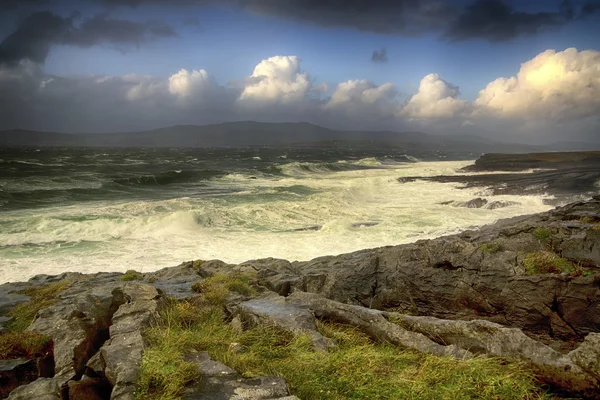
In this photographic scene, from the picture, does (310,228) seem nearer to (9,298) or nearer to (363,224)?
(363,224)

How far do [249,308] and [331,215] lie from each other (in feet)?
76.3

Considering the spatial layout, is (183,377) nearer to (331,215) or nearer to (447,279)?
(447,279)

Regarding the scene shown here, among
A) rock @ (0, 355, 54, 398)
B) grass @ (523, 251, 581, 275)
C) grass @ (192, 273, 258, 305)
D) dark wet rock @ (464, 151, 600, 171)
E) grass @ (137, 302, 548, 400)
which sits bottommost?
rock @ (0, 355, 54, 398)

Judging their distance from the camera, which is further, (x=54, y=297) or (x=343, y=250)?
(x=343, y=250)

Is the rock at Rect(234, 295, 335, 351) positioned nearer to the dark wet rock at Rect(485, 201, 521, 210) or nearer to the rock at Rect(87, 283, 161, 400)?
the rock at Rect(87, 283, 161, 400)

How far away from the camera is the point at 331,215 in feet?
100

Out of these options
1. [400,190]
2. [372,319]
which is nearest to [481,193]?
[400,190]

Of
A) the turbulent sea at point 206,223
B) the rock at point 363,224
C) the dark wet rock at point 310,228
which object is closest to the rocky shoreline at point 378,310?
the turbulent sea at point 206,223

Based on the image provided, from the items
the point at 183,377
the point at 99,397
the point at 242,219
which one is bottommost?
the point at 242,219

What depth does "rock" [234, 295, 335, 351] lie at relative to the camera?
20.8ft

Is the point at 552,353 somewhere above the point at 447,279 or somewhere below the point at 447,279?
above

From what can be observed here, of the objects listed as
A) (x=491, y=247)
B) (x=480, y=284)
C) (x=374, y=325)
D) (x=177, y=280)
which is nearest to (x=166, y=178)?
(x=177, y=280)

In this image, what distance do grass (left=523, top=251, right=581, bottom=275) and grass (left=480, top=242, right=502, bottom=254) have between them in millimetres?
919

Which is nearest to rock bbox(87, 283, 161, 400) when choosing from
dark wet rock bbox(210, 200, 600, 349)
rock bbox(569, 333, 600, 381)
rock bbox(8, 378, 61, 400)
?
rock bbox(8, 378, 61, 400)
